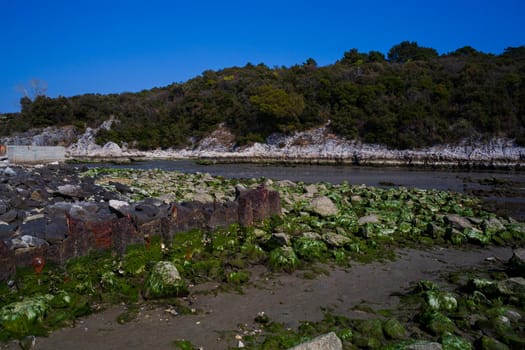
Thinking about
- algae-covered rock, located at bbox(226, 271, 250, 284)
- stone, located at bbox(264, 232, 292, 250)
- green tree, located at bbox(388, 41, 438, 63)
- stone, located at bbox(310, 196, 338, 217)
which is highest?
green tree, located at bbox(388, 41, 438, 63)

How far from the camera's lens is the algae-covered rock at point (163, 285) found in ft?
15.1

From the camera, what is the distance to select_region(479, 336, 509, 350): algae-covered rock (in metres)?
3.46

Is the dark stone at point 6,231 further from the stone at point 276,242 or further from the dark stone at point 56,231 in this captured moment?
the stone at point 276,242

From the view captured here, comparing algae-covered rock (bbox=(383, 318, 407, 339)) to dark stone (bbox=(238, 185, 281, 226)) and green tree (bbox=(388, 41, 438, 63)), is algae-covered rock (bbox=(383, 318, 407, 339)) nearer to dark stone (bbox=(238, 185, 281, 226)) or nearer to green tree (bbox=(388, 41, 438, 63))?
dark stone (bbox=(238, 185, 281, 226))

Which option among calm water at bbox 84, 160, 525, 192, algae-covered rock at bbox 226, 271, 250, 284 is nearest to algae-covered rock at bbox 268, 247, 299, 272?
algae-covered rock at bbox 226, 271, 250, 284

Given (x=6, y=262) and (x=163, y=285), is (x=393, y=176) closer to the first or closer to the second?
(x=163, y=285)

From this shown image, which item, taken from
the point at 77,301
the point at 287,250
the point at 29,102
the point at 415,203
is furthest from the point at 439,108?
the point at 29,102

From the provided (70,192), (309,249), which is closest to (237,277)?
(309,249)

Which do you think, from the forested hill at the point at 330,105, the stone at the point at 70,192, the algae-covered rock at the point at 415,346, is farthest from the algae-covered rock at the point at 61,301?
the forested hill at the point at 330,105

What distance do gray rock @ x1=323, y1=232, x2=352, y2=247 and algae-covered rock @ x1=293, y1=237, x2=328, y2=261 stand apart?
0.19m

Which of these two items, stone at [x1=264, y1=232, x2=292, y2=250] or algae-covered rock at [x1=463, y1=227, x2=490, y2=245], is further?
algae-covered rock at [x1=463, y1=227, x2=490, y2=245]

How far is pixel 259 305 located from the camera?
459 centimetres

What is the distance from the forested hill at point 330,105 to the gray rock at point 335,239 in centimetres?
3824

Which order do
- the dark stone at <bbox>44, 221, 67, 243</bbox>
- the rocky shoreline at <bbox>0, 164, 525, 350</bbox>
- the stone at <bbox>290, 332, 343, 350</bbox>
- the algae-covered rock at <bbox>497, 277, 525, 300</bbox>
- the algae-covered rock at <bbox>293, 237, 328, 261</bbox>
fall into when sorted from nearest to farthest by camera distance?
1. the stone at <bbox>290, 332, 343, 350</bbox>
2. the rocky shoreline at <bbox>0, 164, 525, 350</bbox>
3. the algae-covered rock at <bbox>497, 277, 525, 300</bbox>
4. the dark stone at <bbox>44, 221, 67, 243</bbox>
5. the algae-covered rock at <bbox>293, 237, 328, 261</bbox>
